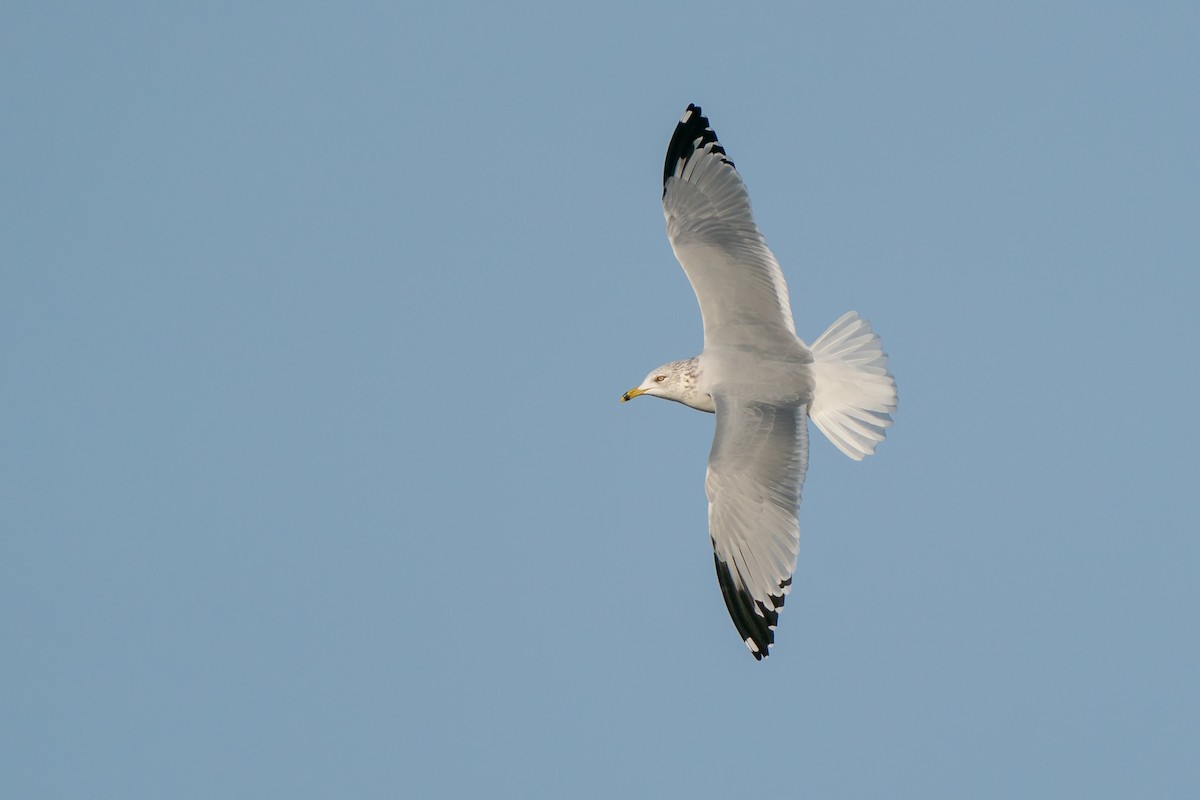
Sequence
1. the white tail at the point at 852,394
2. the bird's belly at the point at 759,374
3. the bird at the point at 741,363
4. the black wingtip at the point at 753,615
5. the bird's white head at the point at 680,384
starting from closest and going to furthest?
the black wingtip at the point at 753,615, the bird at the point at 741,363, the bird's belly at the point at 759,374, the white tail at the point at 852,394, the bird's white head at the point at 680,384

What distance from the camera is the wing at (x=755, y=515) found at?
843cm

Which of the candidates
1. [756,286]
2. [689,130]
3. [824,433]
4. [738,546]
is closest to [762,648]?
[738,546]

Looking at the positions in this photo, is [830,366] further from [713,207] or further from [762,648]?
[762,648]

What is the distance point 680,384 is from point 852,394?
113 cm

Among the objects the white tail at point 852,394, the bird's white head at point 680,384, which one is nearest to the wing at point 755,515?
the white tail at point 852,394

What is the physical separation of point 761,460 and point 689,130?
233 centimetres

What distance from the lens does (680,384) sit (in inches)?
369

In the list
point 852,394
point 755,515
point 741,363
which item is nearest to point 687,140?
point 741,363

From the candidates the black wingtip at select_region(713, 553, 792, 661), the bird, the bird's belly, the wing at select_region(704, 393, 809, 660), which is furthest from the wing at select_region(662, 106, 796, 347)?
the black wingtip at select_region(713, 553, 792, 661)

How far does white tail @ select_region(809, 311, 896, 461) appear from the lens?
9.11 metres

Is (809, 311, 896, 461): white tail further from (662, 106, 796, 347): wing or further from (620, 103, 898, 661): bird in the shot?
(662, 106, 796, 347): wing

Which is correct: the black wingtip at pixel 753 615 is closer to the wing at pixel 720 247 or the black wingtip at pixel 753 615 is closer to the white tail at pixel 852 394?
the white tail at pixel 852 394

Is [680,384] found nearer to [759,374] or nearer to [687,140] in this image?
[759,374]

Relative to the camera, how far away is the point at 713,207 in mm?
9250
